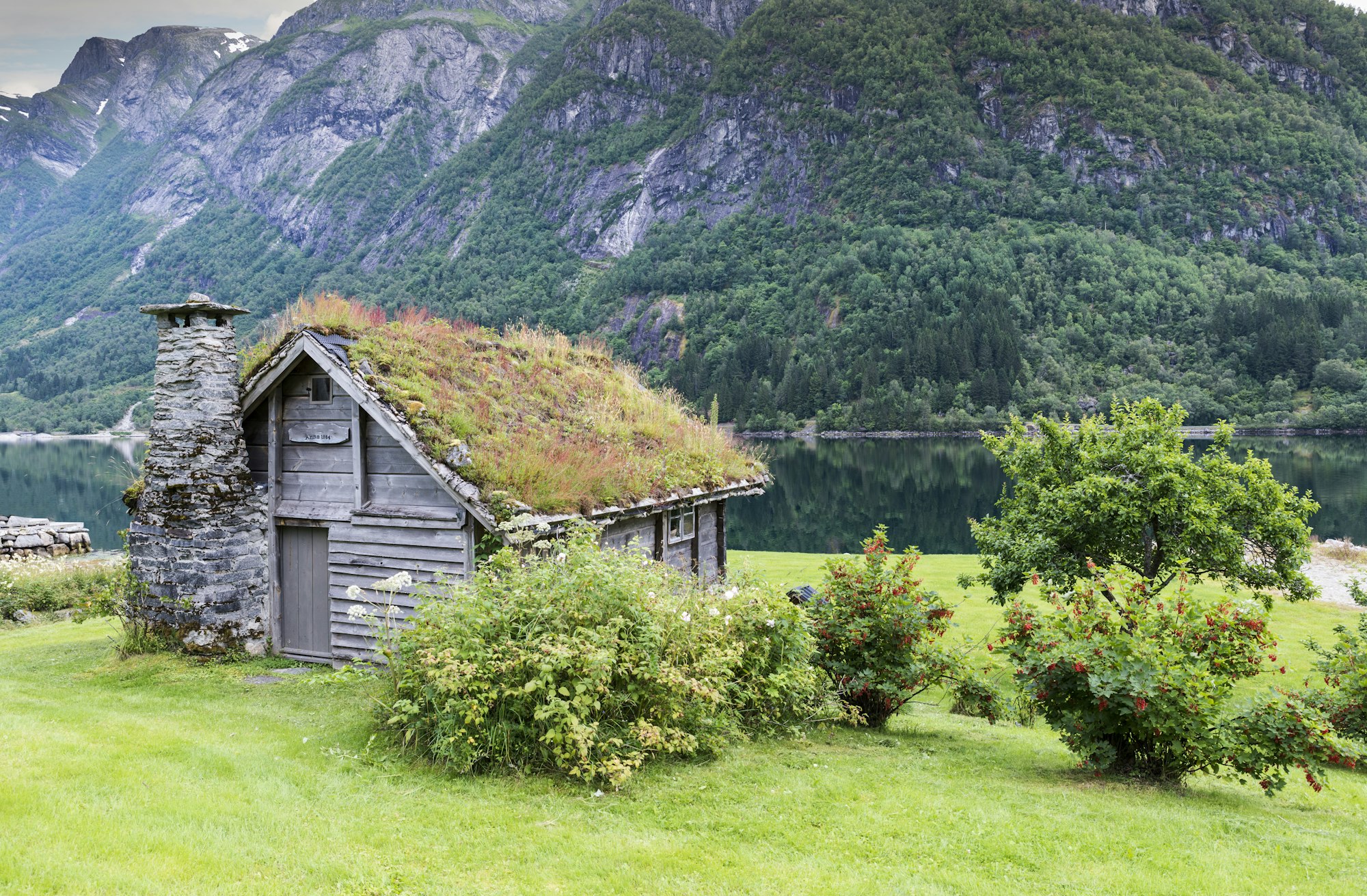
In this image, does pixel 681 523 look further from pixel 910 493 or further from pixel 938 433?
pixel 938 433

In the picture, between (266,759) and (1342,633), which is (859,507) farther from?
(266,759)

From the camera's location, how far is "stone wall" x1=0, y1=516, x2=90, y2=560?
135 feet

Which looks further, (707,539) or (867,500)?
(867,500)

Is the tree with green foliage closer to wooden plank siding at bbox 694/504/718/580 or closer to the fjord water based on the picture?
wooden plank siding at bbox 694/504/718/580


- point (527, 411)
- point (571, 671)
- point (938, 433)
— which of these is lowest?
point (571, 671)

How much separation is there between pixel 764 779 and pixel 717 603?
7.56 ft

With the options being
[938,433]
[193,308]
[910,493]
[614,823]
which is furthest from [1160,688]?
[938,433]

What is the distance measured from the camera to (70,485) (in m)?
92.1

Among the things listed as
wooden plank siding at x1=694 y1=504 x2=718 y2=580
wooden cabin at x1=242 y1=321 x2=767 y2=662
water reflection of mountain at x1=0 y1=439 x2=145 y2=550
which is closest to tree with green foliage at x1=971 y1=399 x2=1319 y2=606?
wooden plank siding at x1=694 y1=504 x2=718 y2=580

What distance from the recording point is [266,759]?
8.66m

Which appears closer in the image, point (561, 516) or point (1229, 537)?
point (561, 516)

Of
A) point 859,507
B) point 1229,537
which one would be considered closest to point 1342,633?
point 1229,537

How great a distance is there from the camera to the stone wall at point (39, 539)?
4113 cm

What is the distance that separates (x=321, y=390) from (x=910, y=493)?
213 feet
